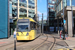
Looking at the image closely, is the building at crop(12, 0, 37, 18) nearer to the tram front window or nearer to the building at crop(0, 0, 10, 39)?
the building at crop(0, 0, 10, 39)

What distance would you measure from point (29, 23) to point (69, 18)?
14207mm

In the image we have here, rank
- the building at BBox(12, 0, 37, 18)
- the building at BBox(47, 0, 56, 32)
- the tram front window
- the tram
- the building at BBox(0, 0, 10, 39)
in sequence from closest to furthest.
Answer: the tram, the tram front window, the building at BBox(0, 0, 10, 39), the building at BBox(12, 0, 37, 18), the building at BBox(47, 0, 56, 32)

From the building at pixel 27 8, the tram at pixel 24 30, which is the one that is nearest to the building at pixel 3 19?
the tram at pixel 24 30

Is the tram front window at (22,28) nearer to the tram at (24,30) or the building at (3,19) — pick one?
the tram at (24,30)

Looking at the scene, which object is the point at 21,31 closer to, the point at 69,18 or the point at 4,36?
the point at 4,36

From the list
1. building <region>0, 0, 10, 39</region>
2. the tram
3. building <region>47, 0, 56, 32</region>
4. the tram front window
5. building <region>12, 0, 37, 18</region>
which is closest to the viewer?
the tram

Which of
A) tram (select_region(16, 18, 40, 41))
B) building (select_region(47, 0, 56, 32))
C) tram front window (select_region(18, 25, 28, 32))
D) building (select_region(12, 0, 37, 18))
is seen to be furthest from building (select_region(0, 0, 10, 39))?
building (select_region(47, 0, 56, 32))

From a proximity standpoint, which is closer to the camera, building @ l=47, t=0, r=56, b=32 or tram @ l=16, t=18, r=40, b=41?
tram @ l=16, t=18, r=40, b=41

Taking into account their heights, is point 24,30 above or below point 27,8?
below

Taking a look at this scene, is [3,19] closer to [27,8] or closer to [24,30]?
[24,30]

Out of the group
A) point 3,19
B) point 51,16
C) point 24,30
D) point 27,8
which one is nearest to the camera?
point 24,30

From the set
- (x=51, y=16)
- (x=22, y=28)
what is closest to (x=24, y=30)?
(x=22, y=28)

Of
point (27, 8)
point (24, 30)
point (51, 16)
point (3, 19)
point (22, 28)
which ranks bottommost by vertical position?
point (24, 30)

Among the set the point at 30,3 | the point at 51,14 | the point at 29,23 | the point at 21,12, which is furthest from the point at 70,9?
the point at 51,14
